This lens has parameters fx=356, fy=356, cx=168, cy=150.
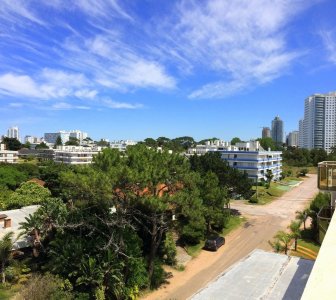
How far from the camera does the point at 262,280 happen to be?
1042 centimetres

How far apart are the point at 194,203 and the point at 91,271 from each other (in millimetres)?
7389

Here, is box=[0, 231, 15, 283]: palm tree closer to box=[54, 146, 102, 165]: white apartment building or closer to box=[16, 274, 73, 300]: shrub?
box=[16, 274, 73, 300]: shrub

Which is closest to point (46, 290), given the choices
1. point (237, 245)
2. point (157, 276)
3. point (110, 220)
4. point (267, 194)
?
point (110, 220)

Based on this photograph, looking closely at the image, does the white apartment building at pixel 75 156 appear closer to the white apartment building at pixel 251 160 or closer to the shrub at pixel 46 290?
the white apartment building at pixel 251 160

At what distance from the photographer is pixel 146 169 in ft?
69.3

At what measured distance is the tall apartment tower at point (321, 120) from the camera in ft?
447

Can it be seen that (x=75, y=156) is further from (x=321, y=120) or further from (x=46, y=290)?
(x=321, y=120)

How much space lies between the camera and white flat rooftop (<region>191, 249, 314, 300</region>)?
9.39 metres

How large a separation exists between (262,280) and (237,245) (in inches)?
875

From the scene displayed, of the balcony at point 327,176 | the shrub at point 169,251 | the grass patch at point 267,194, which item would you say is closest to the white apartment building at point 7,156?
the grass patch at point 267,194

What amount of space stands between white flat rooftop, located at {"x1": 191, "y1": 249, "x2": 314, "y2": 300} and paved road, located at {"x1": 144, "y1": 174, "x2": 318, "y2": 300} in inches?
450

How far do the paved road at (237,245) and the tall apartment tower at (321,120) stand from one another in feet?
300

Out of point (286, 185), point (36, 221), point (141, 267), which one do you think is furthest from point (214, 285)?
point (286, 185)

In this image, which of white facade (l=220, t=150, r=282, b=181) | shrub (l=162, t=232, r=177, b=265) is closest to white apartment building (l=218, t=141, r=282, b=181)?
white facade (l=220, t=150, r=282, b=181)
